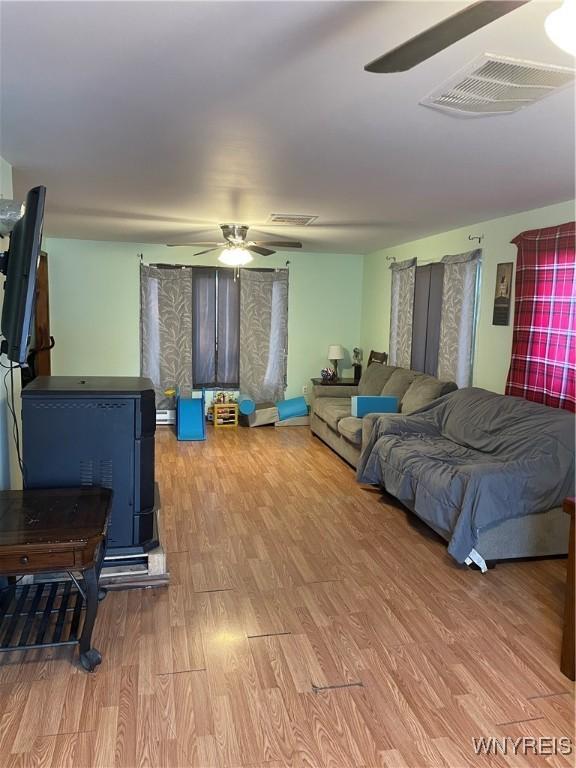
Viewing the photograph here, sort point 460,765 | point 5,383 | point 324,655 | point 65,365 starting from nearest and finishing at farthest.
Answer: point 460,765, point 324,655, point 5,383, point 65,365

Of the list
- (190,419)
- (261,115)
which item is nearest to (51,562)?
(261,115)

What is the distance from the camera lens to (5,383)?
2.85 meters

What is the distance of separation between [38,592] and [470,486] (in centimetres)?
230

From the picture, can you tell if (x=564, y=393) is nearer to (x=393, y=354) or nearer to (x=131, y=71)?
(x=393, y=354)

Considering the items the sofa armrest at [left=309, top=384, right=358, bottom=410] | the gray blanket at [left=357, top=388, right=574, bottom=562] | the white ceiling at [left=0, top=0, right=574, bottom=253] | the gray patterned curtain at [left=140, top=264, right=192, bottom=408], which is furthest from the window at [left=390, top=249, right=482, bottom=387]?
the gray patterned curtain at [left=140, top=264, right=192, bottom=408]

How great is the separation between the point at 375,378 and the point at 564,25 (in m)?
5.05

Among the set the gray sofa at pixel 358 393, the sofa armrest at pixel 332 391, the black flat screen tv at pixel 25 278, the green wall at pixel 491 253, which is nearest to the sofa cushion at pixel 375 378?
the gray sofa at pixel 358 393

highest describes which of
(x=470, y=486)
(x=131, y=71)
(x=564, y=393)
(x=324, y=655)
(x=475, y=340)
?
(x=131, y=71)

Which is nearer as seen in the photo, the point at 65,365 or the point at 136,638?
the point at 136,638

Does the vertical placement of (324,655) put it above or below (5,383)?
below

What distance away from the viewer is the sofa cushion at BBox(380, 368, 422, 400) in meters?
5.54

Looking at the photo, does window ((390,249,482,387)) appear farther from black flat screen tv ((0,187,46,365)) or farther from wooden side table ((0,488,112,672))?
black flat screen tv ((0,187,46,365))

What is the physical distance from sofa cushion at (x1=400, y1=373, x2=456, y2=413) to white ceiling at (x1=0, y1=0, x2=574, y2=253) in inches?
62.4

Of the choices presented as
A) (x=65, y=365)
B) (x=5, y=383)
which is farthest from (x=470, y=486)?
(x=65, y=365)
